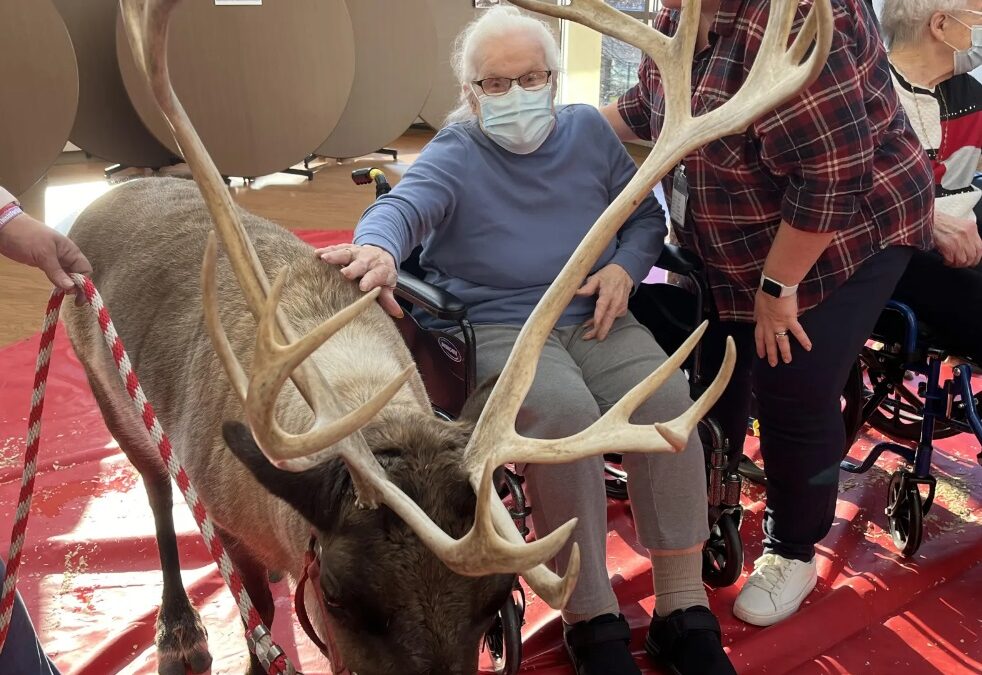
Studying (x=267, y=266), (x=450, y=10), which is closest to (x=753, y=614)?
(x=267, y=266)

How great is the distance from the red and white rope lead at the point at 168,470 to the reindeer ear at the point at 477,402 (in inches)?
17.3

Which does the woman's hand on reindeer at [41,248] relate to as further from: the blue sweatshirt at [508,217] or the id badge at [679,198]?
the id badge at [679,198]

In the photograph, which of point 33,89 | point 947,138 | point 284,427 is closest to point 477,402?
point 284,427

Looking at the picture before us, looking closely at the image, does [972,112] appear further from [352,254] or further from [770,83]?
[352,254]

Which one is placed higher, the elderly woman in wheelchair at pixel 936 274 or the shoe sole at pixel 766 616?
the elderly woman in wheelchair at pixel 936 274

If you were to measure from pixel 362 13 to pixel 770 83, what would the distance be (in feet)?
21.2

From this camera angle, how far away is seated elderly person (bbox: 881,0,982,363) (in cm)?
224

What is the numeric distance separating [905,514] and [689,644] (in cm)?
88

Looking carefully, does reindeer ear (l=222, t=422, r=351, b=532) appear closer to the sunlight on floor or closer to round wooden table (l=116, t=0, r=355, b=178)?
the sunlight on floor

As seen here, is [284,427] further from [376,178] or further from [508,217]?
[376,178]

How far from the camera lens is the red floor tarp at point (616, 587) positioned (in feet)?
6.60

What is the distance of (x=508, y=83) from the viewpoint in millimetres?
2164

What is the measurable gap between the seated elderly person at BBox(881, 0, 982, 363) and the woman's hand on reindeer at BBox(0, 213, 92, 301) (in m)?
2.00

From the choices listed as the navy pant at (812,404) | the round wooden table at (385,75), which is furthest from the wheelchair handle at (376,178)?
the round wooden table at (385,75)
